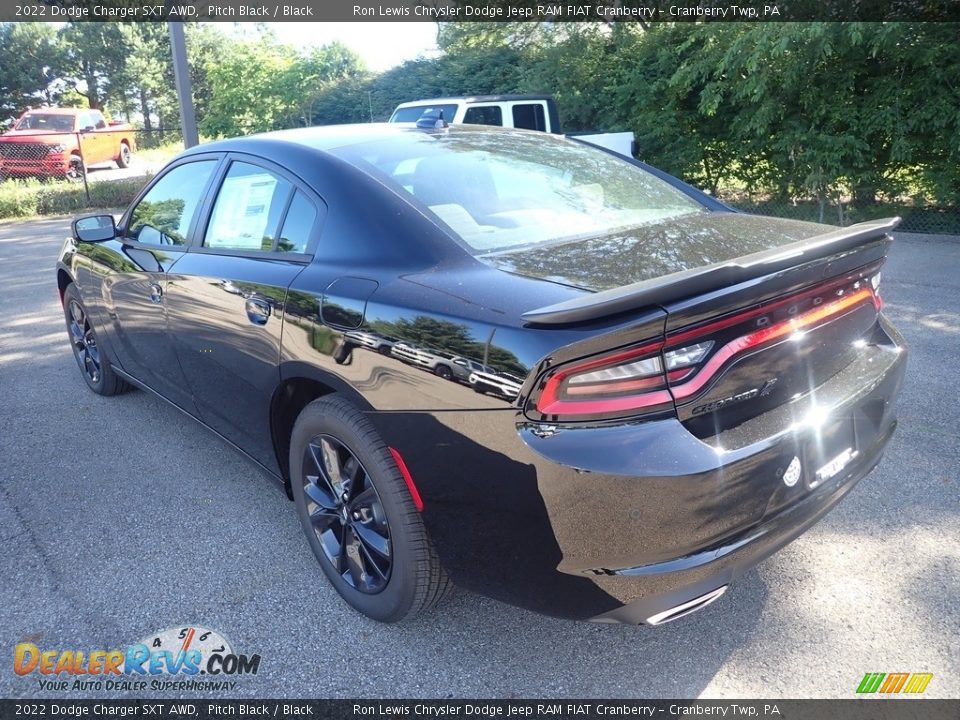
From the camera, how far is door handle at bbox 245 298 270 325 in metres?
2.71

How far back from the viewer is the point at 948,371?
4617 millimetres

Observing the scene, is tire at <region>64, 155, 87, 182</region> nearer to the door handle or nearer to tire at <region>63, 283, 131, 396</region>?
tire at <region>63, 283, 131, 396</region>

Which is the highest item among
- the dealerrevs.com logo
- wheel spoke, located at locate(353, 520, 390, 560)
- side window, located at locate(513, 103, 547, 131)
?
side window, located at locate(513, 103, 547, 131)

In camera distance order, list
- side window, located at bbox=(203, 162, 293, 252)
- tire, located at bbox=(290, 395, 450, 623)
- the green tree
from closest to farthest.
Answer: tire, located at bbox=(290, 395, 450, 623), side window, located at bbox=(203, 162, 293, 252), the green tree

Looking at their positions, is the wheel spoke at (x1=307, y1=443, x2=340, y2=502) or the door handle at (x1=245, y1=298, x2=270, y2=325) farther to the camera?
the door handle at (x1=245, y1=298, x2=270, y2=325)

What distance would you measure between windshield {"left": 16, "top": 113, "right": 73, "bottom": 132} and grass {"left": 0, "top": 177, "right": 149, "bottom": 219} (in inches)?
195

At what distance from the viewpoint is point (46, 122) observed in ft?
67.6

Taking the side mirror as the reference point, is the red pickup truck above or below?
above

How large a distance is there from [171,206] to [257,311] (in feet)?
4.39

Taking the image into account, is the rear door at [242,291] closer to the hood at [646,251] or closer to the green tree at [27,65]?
the hood at [646,251]

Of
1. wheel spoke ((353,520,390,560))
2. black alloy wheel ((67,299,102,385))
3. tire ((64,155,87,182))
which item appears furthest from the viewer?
tire ((64,155,87,182))

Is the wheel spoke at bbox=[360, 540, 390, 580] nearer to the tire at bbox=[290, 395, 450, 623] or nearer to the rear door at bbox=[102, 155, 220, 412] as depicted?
the tire at bbox=[290, 395, 450, 623]

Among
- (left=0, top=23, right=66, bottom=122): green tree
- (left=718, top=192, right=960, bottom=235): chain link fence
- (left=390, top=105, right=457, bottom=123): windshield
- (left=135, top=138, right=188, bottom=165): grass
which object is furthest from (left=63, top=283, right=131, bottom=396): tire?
(left=0, top=23, right=66, bottom=122): green tree

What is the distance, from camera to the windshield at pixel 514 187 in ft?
8.50
